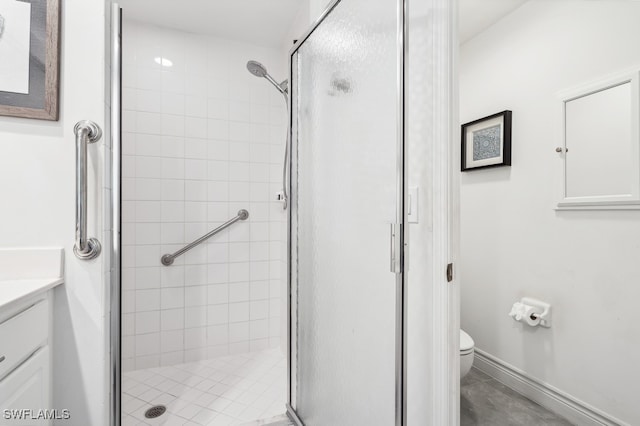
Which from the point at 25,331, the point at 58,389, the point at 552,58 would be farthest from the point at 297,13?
the point at 58,389

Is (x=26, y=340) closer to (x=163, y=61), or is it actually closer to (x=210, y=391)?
(x=210, y=391)

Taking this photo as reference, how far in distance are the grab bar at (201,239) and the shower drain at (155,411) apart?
84 centimetres

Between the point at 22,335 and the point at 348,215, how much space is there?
1.00 metres

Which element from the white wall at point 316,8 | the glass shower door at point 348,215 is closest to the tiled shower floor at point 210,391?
the glass shower door at point 348,215

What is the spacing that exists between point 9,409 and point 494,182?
2.45 metres

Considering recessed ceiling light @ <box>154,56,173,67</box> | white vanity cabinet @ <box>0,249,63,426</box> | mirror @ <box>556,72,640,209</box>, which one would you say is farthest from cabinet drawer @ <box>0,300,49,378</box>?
mirror @ <box>556,72,640,209</box>

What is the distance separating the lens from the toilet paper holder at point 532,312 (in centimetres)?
171

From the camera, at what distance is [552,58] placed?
68.1 inches

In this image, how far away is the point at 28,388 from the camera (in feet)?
2.87

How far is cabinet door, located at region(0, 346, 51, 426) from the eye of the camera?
76cm

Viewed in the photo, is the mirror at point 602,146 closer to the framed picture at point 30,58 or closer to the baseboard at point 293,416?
the baseboard at point 293,416

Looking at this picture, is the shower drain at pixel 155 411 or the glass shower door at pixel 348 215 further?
the shower drain at pixel 155 411

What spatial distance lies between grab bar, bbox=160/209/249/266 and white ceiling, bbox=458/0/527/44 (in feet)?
6.05

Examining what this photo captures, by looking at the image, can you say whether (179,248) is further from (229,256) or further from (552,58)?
(552,58)
